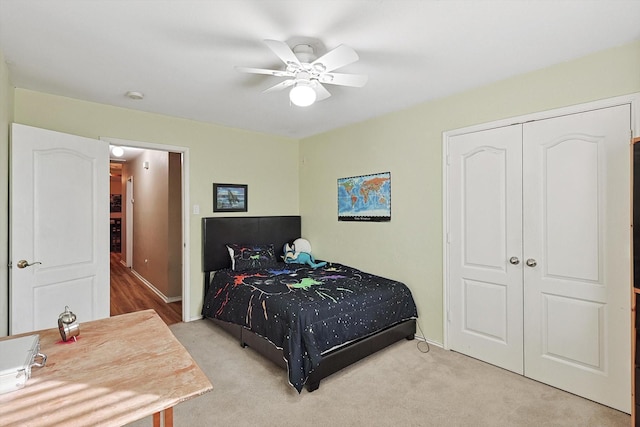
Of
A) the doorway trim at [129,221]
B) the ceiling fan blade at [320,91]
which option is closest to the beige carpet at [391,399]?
the ceiling fan blade at [320,91]

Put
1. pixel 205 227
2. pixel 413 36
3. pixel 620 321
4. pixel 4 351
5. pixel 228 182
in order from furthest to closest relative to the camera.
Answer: pixel 228 182 → pixel 205 227 → pixel 620 321 → pixel 413 36 → pixel 4 351

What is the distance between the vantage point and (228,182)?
421 cm

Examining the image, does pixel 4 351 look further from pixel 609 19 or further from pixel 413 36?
pixel 609 19

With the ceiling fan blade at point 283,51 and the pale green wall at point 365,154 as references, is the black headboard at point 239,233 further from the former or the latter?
the ceiling fan blade at point 283,51

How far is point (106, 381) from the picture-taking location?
3.68 feet

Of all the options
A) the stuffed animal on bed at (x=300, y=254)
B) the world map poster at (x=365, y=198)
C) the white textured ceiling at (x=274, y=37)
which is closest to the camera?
the white textured ceiling at (x=274, y=37)

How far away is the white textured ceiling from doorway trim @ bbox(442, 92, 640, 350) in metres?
0.36

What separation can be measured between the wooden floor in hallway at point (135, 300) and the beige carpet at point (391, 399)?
5.20ft

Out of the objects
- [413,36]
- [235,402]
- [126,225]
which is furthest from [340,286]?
[126,225]

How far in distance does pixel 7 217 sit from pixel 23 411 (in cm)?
229

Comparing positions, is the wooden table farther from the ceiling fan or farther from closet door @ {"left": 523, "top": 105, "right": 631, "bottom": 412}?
closet door @ {"left": 523, "top": 105, "right": 631, "bottom": 412}

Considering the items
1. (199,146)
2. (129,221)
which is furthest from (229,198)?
(129,221)

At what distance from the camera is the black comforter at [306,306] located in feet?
7.86

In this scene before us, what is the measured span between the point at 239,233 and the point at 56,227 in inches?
75.1
